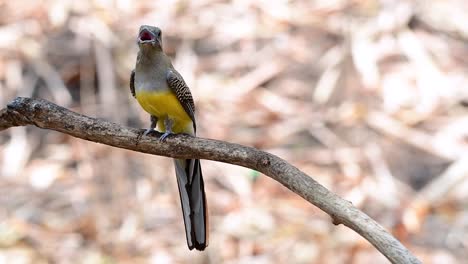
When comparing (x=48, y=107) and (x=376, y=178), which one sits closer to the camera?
(x=48, y=107)

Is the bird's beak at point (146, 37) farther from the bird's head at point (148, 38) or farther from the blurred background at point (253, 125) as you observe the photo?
the blurred background at point (253, 125)

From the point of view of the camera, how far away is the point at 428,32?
25.0 feet

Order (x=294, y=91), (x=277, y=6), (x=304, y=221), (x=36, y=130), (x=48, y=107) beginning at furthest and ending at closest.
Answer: (x=277, y=6)
(x=294, y=91)
(x=36, y=130)
(x=304, y=221)
(x=48, y=107)

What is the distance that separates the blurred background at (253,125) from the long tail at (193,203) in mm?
2191

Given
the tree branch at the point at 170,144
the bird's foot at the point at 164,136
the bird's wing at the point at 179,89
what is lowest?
the tree branch at the point at 170,144

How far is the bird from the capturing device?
3.43 metres

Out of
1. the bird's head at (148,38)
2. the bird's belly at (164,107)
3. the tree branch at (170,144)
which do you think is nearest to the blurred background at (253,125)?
the bird's belly at (164,107)

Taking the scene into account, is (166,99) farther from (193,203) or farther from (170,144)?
(193,203)

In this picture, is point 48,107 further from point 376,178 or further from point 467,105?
point 467,105

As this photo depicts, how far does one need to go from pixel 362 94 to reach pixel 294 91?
2.07ft

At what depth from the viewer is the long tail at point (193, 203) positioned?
3.46 metres

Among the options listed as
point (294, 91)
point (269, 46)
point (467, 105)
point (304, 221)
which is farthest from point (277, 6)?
point (304, 221)

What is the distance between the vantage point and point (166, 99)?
3443 millimetres

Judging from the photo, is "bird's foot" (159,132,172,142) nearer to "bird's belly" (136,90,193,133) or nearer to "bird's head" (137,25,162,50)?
"bird's belly" (136,90,193,133)
